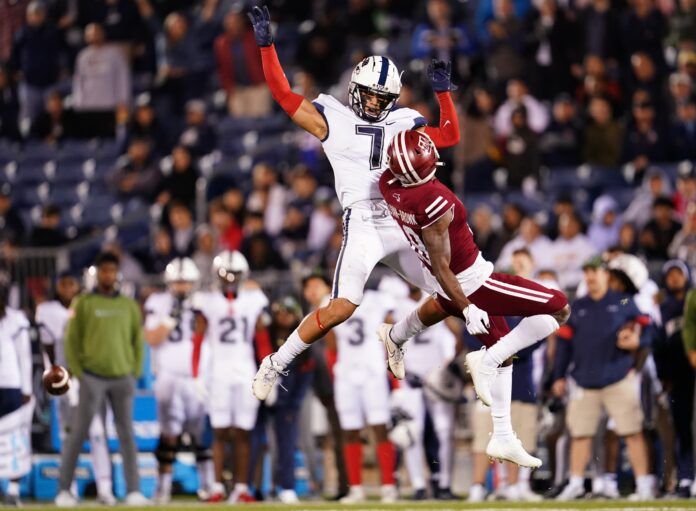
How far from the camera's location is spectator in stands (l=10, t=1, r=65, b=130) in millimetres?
20578

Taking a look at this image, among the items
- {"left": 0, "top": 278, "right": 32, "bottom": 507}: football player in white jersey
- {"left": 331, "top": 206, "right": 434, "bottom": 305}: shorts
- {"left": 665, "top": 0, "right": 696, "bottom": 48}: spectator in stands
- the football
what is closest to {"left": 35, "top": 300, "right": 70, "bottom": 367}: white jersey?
{"left": 0, "top": 278, "right": 32, "bottom": 507}: football player in white jersey

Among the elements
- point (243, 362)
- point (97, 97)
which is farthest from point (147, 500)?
point (97, 97)

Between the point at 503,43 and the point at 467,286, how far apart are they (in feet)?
28.3

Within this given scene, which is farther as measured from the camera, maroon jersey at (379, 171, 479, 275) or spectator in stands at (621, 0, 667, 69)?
spectator in stands at (621, 0, 667, 69)

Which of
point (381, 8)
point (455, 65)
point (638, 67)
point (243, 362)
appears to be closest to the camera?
point (243, 362)

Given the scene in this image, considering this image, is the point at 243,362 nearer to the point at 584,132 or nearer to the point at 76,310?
the point at 76,310

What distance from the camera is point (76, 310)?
13.0 m

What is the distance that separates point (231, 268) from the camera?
13.3 m

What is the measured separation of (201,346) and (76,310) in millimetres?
1202

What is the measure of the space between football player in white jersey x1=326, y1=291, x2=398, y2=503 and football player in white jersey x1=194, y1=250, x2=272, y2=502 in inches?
27.3

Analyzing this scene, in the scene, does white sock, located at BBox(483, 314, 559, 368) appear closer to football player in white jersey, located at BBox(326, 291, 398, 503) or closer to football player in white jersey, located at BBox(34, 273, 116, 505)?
football player in white jersey, located at BBox(326, 291, 398, 503)

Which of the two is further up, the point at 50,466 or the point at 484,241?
the point at 484,241

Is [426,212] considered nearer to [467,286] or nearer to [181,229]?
[467,286]

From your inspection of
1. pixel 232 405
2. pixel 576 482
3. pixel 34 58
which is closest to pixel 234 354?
pixel 232 405
